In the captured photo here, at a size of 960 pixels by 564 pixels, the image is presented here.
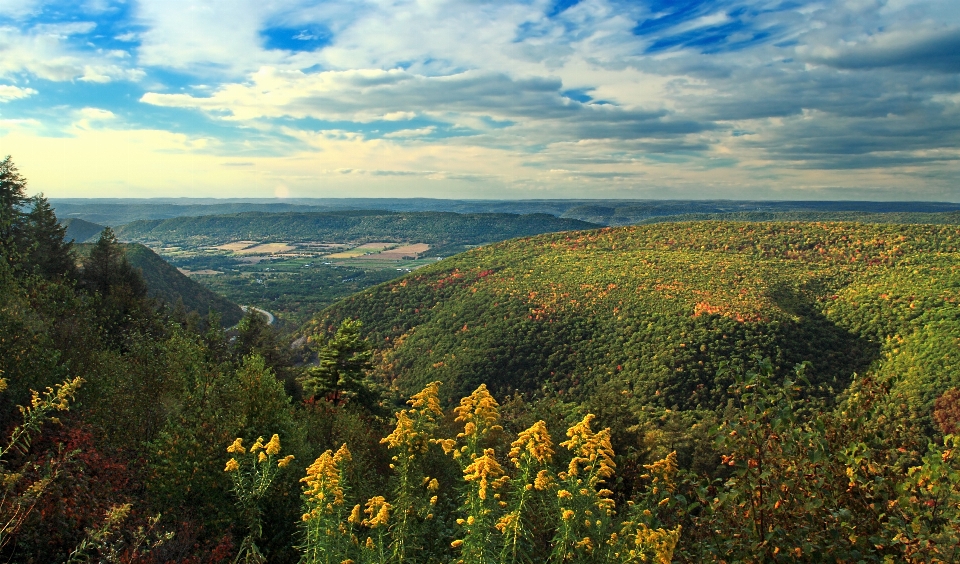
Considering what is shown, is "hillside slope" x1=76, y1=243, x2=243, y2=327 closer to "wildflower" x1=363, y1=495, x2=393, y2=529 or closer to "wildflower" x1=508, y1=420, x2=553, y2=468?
"wildflower" x1=363, y1=495, x2=393, y2=529

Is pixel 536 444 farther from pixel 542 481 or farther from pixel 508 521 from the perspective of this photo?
pixel 508 521

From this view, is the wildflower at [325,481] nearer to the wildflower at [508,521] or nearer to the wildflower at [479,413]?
the wildflower at [479,413]

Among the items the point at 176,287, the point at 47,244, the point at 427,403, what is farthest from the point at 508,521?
the point at 176,287

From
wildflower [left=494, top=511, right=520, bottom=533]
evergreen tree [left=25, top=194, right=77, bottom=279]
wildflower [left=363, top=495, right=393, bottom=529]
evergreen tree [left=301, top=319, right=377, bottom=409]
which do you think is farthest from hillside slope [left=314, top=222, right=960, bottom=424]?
evergreen tree [left=25, top=194, right=77, bottom=279]

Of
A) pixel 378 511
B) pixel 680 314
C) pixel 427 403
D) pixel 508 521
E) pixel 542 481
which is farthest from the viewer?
pixel 680 314

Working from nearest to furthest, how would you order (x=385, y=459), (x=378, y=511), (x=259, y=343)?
(x=378, y=511)
(x=385, y=459)
(x=259, y=343)

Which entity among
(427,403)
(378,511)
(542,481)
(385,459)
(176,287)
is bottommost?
(176,287)
